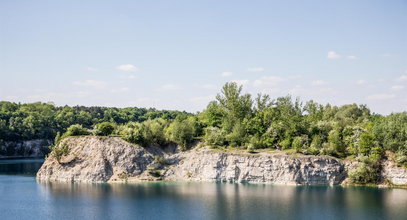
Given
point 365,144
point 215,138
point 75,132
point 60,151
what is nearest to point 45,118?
point 75,132

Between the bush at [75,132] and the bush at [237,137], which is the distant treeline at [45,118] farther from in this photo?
the bush at [237,137]

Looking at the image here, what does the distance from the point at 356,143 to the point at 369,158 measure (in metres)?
4.18

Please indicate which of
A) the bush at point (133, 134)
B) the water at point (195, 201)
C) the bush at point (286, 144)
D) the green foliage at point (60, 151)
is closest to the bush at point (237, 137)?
the bush at point (286, 144)

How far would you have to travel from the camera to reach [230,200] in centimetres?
5759

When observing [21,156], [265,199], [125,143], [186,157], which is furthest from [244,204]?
[21,156]

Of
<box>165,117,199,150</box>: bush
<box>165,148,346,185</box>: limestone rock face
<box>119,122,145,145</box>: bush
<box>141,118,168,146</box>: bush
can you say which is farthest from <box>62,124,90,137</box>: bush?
<box>165,148,346,185</box>: limestone rock face

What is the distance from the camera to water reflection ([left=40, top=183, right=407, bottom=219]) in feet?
164

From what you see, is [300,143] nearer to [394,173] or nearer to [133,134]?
[394,173]

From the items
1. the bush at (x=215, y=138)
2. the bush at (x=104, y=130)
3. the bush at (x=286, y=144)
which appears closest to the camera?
the bush at (x=286, y=144)

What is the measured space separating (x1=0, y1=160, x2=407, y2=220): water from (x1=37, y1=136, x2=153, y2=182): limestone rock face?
4.00 m

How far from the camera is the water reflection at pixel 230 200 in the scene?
50.1 metres

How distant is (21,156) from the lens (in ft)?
442

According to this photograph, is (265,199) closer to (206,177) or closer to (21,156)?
(206,177)

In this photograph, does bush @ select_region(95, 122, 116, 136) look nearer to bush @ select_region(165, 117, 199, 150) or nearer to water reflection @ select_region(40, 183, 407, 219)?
bush @ select_region(165, 117, 199, 150)
